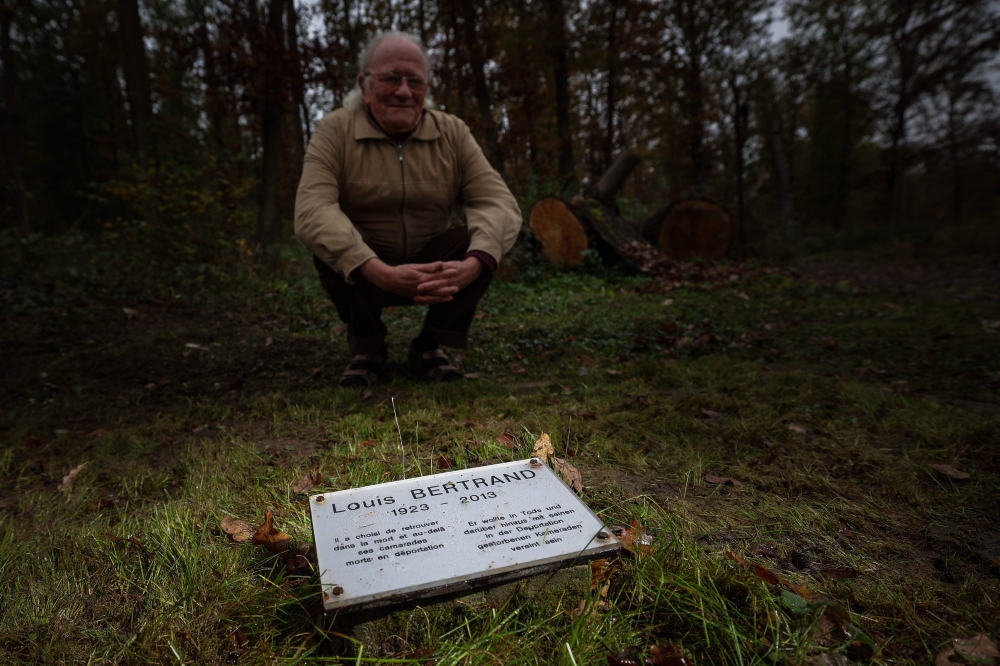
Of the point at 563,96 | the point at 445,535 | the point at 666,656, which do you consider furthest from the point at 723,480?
the point at 563,96

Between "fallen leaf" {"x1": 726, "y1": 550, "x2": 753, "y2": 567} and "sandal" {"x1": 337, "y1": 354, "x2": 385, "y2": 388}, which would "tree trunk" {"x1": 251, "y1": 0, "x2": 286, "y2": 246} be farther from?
"fallen leaf" {"x1": 726, "y1": 550, "x2": 753, "y2": 567}

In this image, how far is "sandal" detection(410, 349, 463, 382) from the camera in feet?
10.3

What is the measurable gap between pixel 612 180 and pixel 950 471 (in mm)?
7261

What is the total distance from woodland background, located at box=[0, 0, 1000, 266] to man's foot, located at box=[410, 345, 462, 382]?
424 centimetres

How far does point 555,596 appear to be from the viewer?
1229 millimetres

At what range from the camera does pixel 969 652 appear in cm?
107

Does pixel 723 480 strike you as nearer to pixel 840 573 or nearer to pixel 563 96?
Answer: pixel 840 573

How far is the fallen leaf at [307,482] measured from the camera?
1.82 metres

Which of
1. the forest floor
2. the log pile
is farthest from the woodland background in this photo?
the forest floor

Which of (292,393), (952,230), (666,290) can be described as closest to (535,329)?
(292,393)

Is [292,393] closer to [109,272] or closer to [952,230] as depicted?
[109,272]

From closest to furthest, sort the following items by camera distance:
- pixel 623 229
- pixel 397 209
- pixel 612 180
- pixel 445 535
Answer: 1. pixel 445 535
2. pixel 397 209
3. pixel 623 229
4. pixel 612 180

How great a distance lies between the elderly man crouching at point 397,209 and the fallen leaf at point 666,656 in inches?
73.4

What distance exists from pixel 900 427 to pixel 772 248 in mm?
7768
